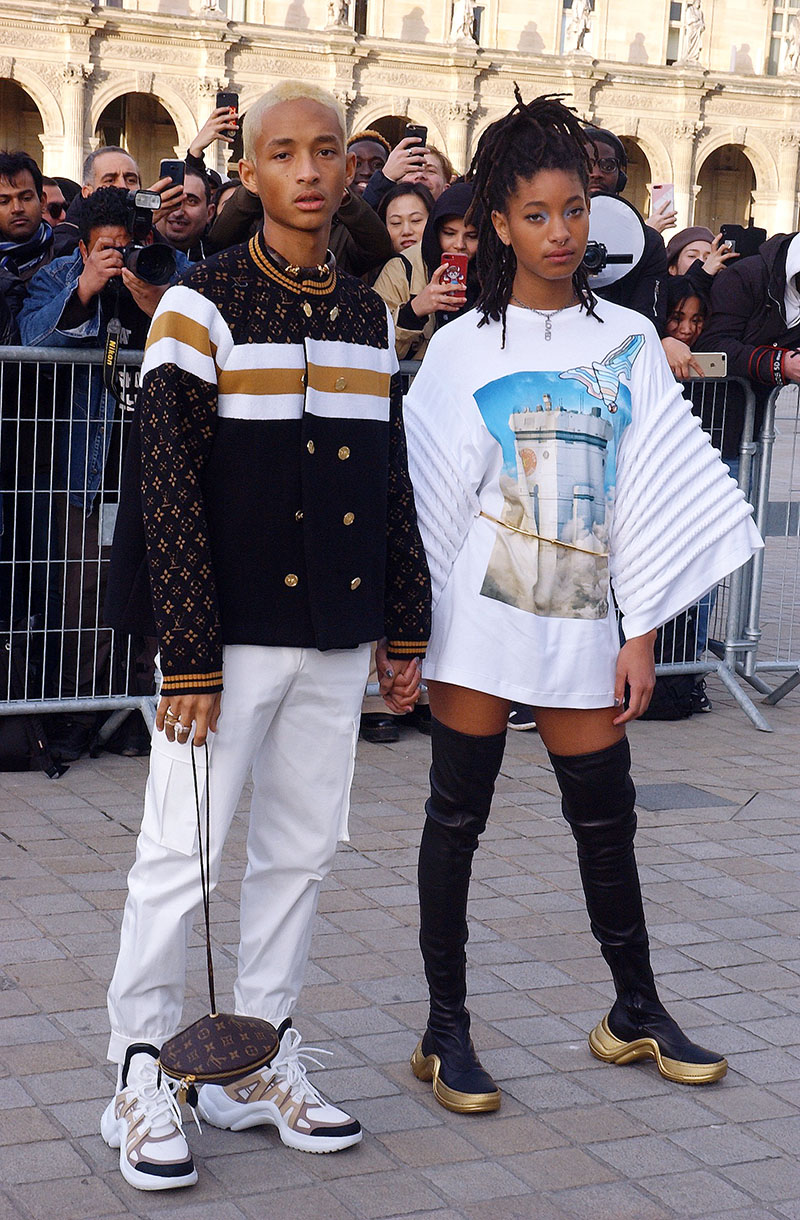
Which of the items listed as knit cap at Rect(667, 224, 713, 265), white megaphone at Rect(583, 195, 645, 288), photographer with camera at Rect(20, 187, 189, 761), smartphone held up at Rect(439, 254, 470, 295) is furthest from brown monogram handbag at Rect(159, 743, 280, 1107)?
knit cap at Rect(667, 224, 713, 265)

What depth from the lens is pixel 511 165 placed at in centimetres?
Result: 333

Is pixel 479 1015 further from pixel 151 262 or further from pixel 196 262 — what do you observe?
pixel 151 262

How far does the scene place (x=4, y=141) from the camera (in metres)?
48.8

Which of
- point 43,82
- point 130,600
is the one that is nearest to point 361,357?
point 130,600

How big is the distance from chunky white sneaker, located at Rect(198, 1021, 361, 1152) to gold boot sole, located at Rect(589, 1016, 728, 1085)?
0.71 m

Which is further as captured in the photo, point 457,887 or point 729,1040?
point 729,1040

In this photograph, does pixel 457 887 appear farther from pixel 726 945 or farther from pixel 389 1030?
pixel 726 945

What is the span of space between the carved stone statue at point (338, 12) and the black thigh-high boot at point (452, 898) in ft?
150

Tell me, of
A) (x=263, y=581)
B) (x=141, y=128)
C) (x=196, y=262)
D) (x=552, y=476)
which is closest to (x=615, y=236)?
(x=196, y=262)

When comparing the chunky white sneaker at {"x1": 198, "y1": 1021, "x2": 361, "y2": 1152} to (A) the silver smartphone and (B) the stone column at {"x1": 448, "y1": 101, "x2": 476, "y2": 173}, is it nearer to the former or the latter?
(A) the silver smartphone

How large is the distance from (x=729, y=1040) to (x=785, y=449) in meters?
4.63

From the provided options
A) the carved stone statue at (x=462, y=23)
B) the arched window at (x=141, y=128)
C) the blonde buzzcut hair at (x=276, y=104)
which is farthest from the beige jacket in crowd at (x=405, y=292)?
the arched window at (x=141, y=128)

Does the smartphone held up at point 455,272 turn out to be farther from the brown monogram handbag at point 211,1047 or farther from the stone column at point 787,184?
the stone column at point 787,184

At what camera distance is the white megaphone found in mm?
6387
